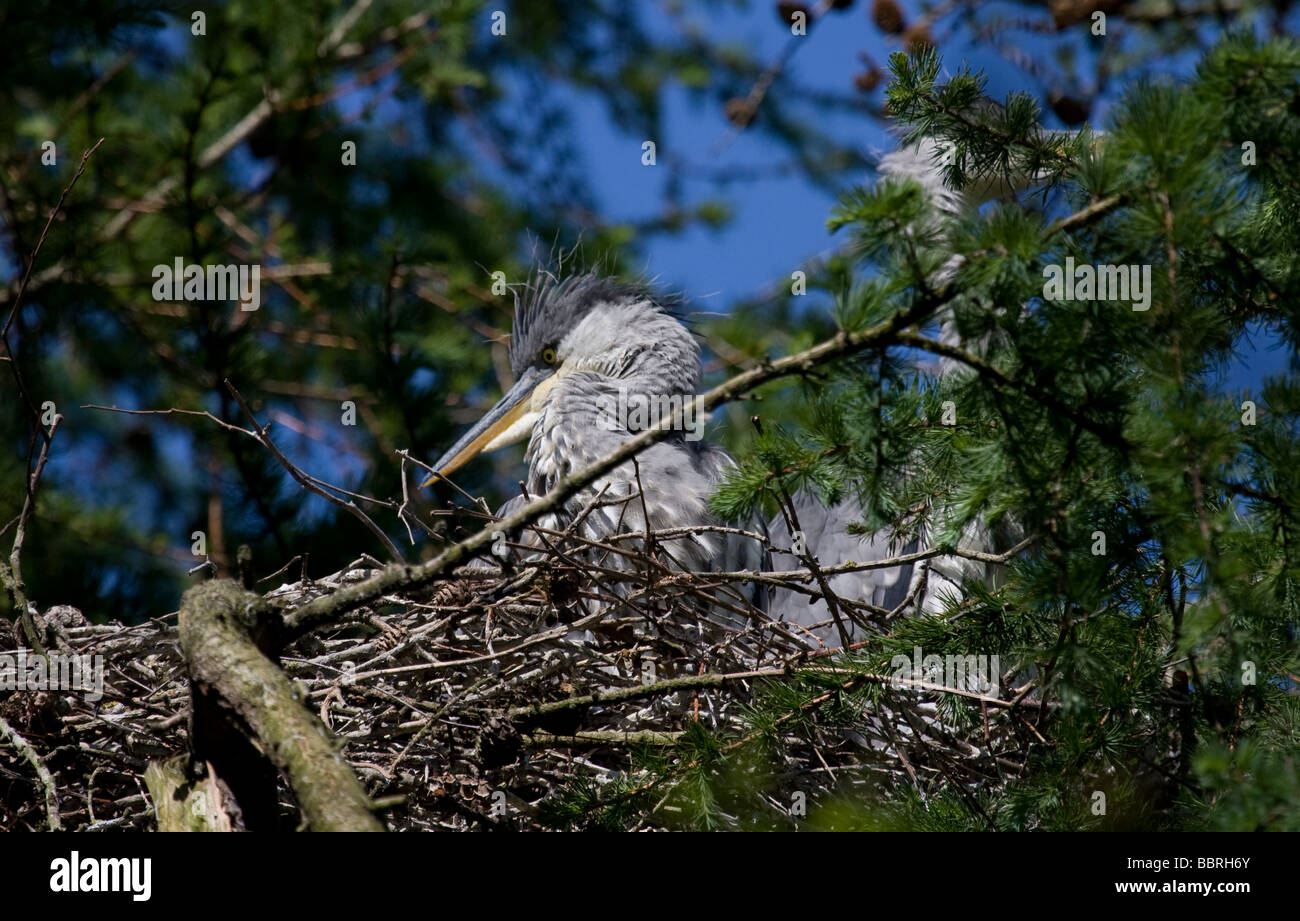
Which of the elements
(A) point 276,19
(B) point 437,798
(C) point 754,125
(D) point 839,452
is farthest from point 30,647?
(C) point 754,125

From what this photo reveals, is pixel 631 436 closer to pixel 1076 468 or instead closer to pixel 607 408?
pixel 607 408

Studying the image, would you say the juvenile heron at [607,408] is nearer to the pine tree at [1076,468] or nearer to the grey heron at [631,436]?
the grey heron at [631,436]

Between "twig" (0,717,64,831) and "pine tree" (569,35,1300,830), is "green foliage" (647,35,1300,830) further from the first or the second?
"twig" (0,717,64,831)

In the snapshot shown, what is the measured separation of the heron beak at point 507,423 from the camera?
411 cm

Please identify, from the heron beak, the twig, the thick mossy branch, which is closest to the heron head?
the heron beak

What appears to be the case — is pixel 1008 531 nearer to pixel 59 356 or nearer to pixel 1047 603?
pixel 1047 603

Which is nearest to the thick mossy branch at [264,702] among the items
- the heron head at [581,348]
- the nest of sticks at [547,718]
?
the nest of sticks at [547,718]

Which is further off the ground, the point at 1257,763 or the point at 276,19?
the point at 276,19

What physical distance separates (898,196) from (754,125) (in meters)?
3.85

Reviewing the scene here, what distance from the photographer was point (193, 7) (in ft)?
14.8

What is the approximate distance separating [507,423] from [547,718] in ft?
5.76

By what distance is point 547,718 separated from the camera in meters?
2.53

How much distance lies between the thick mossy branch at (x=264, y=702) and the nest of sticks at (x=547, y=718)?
484mm

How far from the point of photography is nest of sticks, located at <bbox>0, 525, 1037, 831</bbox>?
2.42 m
